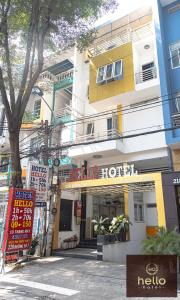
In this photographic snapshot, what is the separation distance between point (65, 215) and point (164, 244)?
638cm

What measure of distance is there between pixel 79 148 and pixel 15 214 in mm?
6008

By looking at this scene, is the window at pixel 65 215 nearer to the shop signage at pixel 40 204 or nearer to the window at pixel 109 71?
the shop signage at pixel 40 204

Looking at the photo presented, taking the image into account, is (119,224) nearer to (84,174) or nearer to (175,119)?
(84,174)

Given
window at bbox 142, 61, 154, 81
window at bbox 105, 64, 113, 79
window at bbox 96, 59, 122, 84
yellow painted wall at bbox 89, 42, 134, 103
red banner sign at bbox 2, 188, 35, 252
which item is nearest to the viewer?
red banner sign at bbox 2, 188, 35, 252

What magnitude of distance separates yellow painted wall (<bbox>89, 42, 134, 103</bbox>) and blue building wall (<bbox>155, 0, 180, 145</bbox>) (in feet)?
6.36

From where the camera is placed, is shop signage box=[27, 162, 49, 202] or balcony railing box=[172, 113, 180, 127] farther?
balcony railing box=[172, 113, 180, 127]

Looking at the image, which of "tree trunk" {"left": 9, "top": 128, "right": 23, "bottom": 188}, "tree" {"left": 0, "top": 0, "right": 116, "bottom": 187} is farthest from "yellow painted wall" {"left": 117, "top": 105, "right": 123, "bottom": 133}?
"tree trunk" {"left": 9, "top": 128, "right": 23, "bottom": 188}

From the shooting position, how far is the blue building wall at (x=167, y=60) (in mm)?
11891

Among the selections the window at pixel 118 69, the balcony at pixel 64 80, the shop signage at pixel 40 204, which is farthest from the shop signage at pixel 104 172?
the balcony at pixel 64 80

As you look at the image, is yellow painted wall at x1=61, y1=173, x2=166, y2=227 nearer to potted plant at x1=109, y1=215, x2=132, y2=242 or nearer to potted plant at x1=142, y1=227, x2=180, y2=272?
potted plant at x1=109, y1=215, x2=132, y2=242

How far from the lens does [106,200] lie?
16.7m

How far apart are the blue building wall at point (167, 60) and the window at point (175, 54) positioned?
18cm

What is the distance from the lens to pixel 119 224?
11422mm

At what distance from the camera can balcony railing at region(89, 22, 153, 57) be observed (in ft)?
50.3
